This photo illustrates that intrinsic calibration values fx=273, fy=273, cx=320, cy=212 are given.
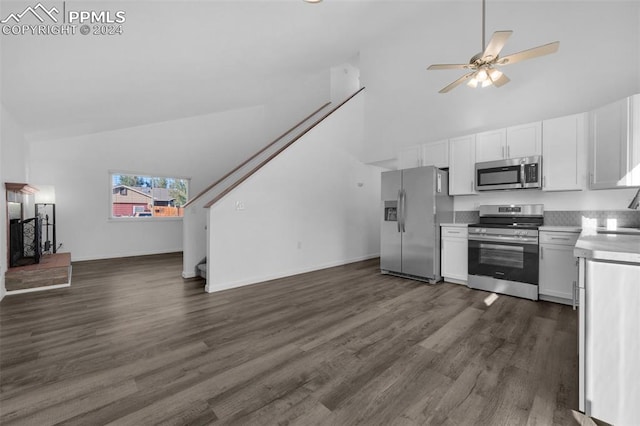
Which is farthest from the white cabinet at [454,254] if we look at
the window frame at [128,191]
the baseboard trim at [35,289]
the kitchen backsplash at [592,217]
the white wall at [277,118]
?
the window frame at [128,191]

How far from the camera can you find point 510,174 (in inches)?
142

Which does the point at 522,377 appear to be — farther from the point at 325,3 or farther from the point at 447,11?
the point at 447,11

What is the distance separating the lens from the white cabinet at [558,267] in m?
3.08

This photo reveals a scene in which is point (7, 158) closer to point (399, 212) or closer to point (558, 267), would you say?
point (399, 212)

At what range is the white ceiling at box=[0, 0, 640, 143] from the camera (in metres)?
2.56

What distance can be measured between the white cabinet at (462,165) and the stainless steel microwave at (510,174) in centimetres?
13

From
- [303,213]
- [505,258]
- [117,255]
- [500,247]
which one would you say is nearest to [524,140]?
[500,247]

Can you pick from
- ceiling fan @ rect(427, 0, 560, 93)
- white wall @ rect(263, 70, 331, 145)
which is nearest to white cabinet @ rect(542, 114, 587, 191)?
ceiling fan @ rect(427, 0, 560, 93)

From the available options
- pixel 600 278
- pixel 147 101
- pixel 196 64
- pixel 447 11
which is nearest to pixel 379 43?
pixel 447 11

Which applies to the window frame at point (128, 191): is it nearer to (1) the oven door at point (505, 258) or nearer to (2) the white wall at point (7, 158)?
(2) the white wall at point (7, 158)

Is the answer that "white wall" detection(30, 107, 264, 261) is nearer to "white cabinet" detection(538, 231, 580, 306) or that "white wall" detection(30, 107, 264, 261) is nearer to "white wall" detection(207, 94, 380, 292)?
"white wall" detection(207, 94, 380, 292)

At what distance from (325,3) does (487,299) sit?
170 inches

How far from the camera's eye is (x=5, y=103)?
11.5ft

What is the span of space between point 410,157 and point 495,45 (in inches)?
98.8
